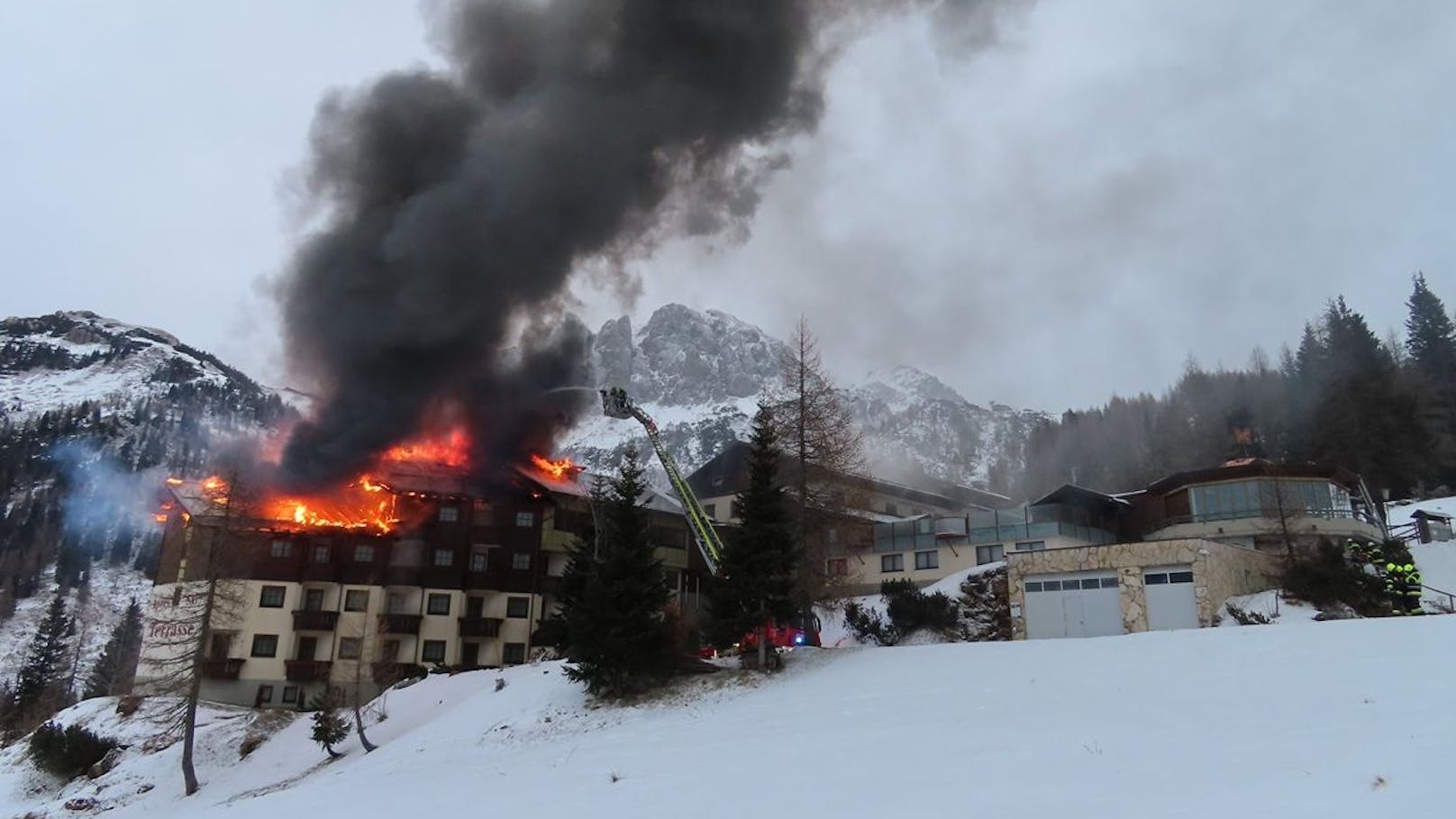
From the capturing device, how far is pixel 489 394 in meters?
55.8

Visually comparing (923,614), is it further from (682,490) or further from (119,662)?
(119,662)

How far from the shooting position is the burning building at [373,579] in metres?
48.5

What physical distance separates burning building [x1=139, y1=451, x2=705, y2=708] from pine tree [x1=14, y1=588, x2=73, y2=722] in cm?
1987

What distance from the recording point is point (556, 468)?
197 ft

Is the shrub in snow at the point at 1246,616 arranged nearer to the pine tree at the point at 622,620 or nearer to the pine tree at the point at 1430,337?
the pine tree at the point at 622,620

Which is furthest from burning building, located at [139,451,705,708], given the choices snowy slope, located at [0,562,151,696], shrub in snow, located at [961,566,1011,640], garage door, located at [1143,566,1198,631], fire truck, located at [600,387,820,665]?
snowy slope, located at [0,562,151,696]

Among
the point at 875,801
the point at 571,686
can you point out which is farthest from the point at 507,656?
the point at 875,801

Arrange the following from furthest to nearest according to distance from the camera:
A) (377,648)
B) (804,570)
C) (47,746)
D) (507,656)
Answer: (507,656) < (377,648) < (47,746) < (804,570)

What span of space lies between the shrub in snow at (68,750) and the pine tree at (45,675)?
24.0m

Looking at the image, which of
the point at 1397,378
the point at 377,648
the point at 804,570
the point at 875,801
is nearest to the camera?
the point at 875,801

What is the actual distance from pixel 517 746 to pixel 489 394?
113 feet

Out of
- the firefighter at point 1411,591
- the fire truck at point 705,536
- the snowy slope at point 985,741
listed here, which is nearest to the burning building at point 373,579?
the fire truck at point 705,536

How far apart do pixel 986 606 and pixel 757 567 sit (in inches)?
678

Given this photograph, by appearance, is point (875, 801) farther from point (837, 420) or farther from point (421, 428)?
point (421, 428)
